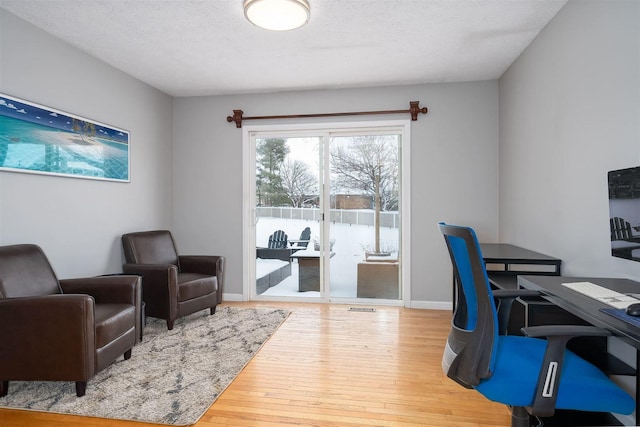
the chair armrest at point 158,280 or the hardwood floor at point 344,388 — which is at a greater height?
the chair armrest at point 158,280

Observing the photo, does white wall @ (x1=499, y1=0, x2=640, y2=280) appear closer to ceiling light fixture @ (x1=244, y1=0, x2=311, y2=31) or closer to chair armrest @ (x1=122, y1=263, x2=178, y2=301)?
ceiling light fixture @ (x1=244, y1=0, x2=311, y2=31)

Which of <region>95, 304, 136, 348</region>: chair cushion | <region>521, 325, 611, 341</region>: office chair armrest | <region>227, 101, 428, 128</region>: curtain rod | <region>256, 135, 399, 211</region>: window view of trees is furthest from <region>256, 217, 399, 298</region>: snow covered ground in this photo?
<region>521, 325, 611, 341</region>: office chair armrest

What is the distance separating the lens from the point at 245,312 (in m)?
4.07

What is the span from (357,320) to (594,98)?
273 centimetres

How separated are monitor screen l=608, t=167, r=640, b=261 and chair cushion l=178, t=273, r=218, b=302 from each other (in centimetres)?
331

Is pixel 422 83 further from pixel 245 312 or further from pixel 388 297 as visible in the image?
pixel 245 312

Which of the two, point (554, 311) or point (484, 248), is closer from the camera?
point (554, 311)

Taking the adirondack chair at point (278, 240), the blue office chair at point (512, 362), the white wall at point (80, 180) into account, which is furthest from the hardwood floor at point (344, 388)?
the white wall at point (80, 180)

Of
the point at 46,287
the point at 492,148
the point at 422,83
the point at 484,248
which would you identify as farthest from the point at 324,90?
the point at 46,287

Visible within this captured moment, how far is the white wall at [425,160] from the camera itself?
4.10 m

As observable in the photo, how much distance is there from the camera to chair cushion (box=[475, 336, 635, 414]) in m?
1.29

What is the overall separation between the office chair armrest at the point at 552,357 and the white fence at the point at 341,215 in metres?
3.08

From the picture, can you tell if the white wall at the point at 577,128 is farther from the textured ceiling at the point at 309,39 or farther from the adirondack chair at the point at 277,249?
the adirondack chair at the point at 277,249

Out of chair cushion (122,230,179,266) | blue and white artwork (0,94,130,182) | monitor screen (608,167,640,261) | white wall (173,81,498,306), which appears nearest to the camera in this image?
monitor screen (608,167,640,261)
